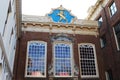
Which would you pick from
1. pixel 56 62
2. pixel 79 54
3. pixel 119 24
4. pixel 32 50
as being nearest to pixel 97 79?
pixel 79 54

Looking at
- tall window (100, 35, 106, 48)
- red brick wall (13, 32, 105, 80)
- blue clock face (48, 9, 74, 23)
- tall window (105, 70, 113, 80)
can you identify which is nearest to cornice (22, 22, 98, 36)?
red brick wall (13, 32, 105, 80)

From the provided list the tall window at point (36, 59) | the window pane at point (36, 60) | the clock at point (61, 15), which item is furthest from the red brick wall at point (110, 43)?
the window pane at point (36, 60)

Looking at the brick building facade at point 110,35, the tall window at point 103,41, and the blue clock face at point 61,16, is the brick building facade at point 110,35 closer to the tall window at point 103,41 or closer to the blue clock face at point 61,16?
the tall window at point 103,41

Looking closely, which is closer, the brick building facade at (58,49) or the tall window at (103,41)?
the brick building facade at (58,49)

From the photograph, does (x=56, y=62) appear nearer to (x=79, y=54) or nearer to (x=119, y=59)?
(x=79, y=54)

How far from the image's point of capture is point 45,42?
17.2 meters

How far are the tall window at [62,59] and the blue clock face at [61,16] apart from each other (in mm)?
2681

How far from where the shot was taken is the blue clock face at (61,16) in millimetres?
18234

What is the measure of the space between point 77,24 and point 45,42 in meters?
4.07

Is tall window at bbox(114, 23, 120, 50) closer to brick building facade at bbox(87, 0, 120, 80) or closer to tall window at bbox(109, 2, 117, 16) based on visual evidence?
brick building facade at bbox(87, 0, 120, 80)

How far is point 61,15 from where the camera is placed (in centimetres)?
1842

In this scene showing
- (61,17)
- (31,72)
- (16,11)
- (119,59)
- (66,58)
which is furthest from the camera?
(61,17)

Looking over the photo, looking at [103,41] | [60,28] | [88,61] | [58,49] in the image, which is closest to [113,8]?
[103,41]

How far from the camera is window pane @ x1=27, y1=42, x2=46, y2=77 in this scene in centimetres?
1594
